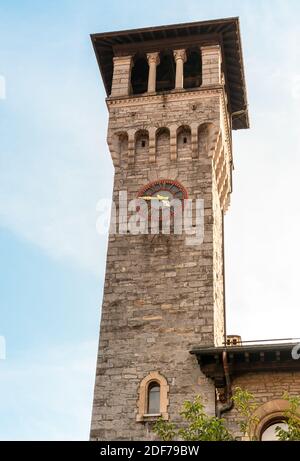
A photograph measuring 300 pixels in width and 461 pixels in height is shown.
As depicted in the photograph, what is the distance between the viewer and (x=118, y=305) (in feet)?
82.1

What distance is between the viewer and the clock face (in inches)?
1065

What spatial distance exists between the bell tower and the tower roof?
0.04 metres

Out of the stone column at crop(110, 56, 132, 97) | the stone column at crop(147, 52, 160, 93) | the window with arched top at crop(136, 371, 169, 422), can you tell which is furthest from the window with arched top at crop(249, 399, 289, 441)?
the stone column at crop(110, 56, 132, 97)

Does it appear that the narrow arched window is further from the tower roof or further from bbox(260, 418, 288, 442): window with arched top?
the tower roof

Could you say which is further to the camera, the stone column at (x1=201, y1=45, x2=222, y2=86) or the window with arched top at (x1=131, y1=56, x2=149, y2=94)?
the window with arched top at (x1=131, y1=56, x2=149, y2=94)

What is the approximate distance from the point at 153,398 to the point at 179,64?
48.1 ft

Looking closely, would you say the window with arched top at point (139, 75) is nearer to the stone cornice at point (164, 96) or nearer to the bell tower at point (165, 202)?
the bell tower at point (165, 202)

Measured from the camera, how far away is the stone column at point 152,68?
101ft

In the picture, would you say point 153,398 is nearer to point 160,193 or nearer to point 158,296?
point 158,296

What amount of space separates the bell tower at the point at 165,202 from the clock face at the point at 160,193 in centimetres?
4
